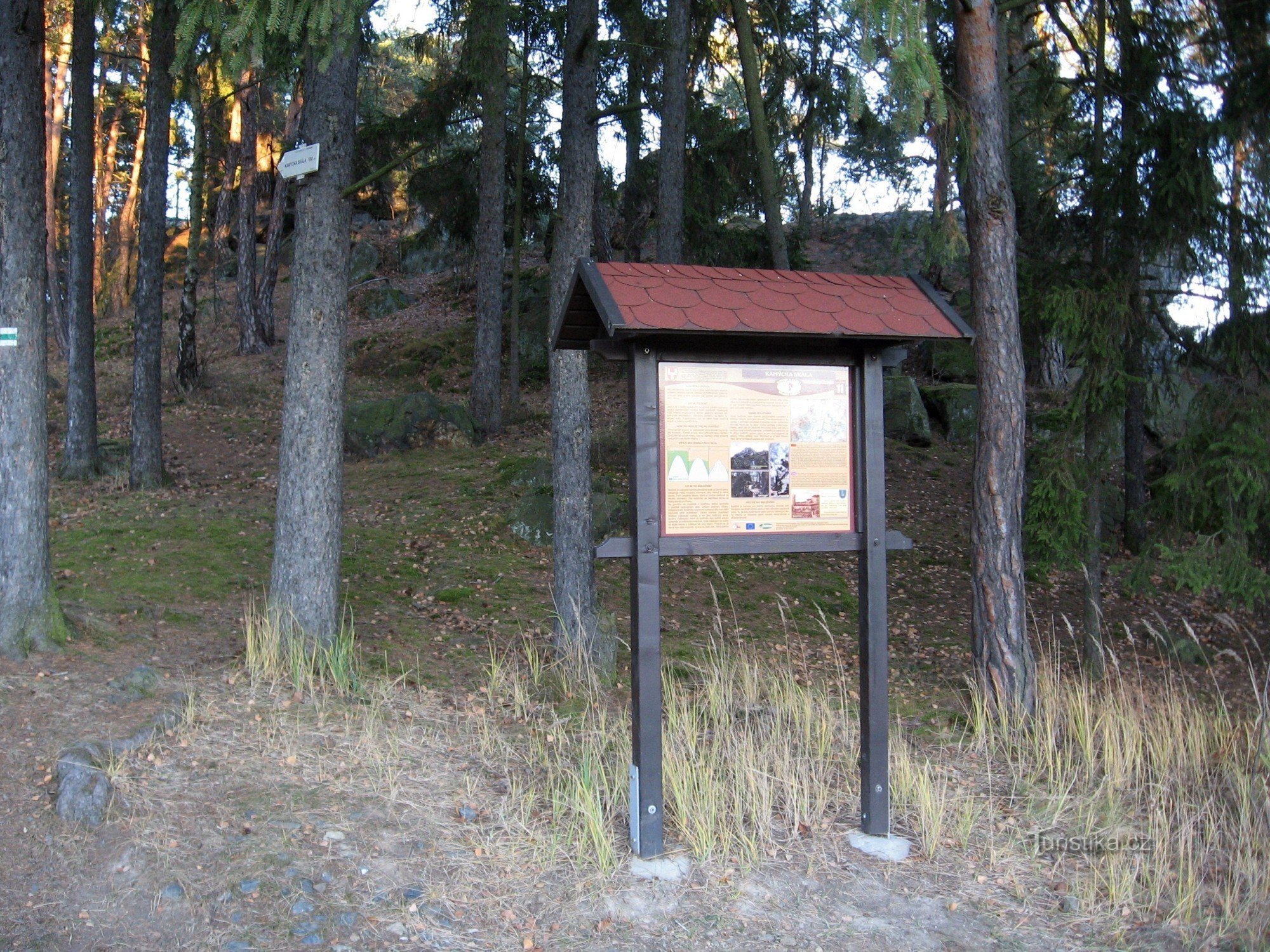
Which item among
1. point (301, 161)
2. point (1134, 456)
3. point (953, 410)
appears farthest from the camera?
point (953, 410)

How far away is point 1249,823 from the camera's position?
16.0ft

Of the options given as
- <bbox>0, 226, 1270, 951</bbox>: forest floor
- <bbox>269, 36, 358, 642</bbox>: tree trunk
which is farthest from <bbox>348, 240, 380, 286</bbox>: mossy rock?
<bbox>269, 36, 358, 642</bbox>: tree trunk

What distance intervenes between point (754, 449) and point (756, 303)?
69 cm

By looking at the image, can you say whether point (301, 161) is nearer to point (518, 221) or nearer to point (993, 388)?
point (993, 388)

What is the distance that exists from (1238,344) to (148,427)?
11.8 metres

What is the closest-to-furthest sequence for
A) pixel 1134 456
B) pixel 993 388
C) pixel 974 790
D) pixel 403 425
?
pixel 974 790, pixel 993 388, pixel 1134 456, pixel 403 425

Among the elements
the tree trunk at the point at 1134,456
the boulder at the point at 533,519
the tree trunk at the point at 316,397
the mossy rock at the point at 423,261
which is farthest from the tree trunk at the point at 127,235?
the tree trunk at the point at 1134,456

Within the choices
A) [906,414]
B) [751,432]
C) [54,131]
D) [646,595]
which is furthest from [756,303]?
[54,131]

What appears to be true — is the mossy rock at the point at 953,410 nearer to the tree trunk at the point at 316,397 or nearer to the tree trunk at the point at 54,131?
the tree trunk at the point at 316,397

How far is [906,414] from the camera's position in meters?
16.9

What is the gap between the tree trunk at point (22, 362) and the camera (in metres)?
6.14

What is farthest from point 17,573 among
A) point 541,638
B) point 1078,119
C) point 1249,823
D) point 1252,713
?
point 1078,119

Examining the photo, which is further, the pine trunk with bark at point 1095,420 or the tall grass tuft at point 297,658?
the pine trunk with bark at point 1095,420

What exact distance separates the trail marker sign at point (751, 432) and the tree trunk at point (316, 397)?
107 inches
